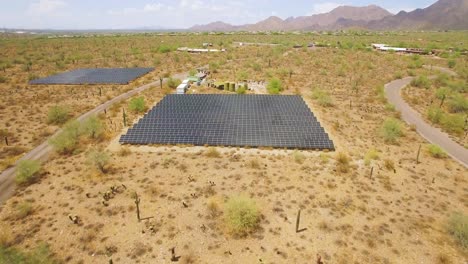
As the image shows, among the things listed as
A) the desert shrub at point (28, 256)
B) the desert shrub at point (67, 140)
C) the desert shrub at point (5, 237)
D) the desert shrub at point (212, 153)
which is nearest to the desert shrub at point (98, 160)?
the desert shrub at point (67, 140)

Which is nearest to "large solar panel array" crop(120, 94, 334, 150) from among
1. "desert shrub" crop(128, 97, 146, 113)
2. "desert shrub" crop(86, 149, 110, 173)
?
"desert shrub" crop(128, 97, 146, 113)

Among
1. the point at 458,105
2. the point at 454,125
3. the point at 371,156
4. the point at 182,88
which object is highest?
the point at 182,88

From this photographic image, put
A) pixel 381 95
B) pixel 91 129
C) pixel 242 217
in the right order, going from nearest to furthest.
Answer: pixel 242 217 → pixel 91 129 → pixel 381 95

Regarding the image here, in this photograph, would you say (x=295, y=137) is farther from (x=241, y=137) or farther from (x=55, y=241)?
(x=55, y=241)

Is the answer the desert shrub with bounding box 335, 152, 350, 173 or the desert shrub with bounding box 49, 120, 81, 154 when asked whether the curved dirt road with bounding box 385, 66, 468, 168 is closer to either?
the desert shrub with bounding box 335, 152, 350, 173

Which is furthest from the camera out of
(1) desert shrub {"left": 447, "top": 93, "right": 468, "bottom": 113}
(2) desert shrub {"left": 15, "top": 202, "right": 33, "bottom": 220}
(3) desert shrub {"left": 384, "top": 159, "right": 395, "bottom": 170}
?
(1) desert shrub {"left": 447, "top": 93, "right": 468, "bottom": 113}

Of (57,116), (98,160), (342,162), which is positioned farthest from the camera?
(57,116)

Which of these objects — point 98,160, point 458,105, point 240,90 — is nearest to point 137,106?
point 98,160

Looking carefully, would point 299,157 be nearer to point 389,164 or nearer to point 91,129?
point 389,164
